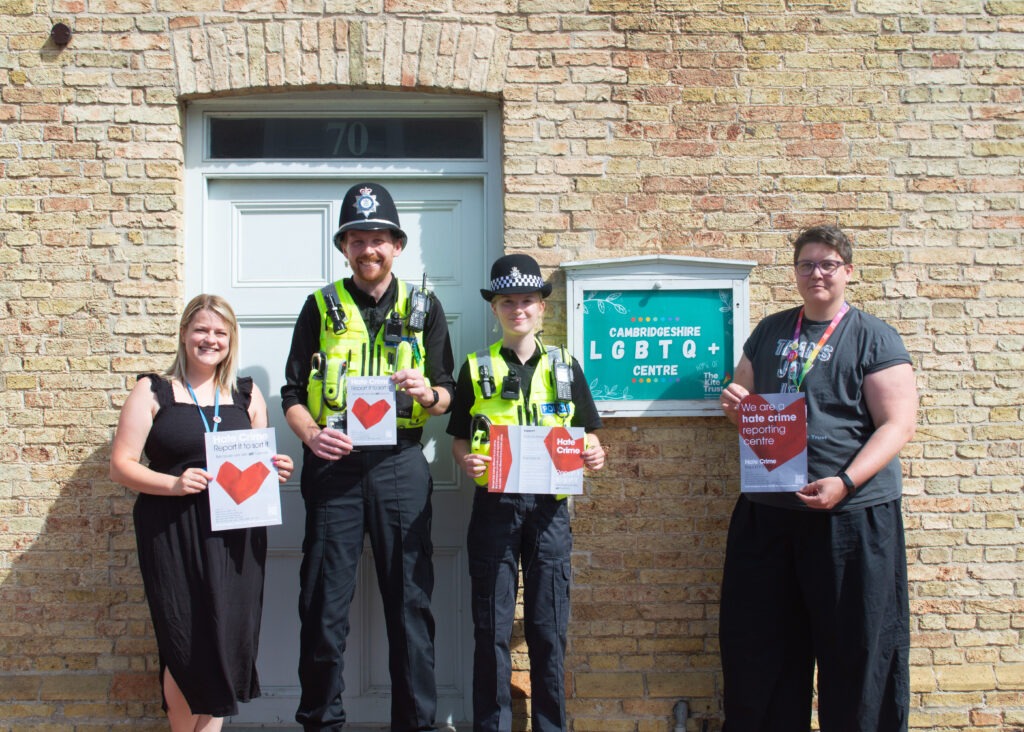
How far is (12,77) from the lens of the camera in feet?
14.4

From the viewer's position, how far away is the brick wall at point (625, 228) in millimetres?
4344

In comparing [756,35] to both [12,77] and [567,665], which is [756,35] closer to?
[567,665]

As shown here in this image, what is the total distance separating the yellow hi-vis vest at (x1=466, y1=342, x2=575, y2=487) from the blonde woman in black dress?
2.86 feet

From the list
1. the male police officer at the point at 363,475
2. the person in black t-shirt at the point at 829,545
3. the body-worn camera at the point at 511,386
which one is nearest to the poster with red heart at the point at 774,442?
the person in black t-shirt at the point at 829,545

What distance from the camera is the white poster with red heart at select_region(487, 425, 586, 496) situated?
3.65 metres

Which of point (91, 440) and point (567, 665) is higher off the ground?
point (91, 440)

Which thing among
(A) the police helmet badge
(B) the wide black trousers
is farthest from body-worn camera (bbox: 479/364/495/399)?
(B) the wide black trousers

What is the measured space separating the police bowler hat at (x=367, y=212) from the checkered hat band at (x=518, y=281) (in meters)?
0.54

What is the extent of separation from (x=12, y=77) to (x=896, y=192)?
459 centimetres

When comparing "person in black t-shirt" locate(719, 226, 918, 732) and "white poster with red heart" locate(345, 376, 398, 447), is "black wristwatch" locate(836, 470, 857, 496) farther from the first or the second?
"white poster with red heart" locate(345, 376, 398, 447)

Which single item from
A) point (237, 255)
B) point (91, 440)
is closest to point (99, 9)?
point (237, 255)

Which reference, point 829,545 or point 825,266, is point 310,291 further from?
point 829,545

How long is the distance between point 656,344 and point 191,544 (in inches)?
93.9

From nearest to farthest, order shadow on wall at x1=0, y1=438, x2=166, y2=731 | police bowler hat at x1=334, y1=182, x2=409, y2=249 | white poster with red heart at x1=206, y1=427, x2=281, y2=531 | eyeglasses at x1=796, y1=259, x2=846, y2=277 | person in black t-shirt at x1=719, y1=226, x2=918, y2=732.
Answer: white poster with red heart at x1=206, y1=427, x2=281, y2=531
person in black t-shirt at x1=719, y1=226, x2=918, y2=732
eyeglasses at x1=796, y1=259, x2=846, y2=277
police bowler hat at x1=334, y1=182, x2=409, y2=249
shadow on wall at x1=0, y1=438, x2=166, y2=731
